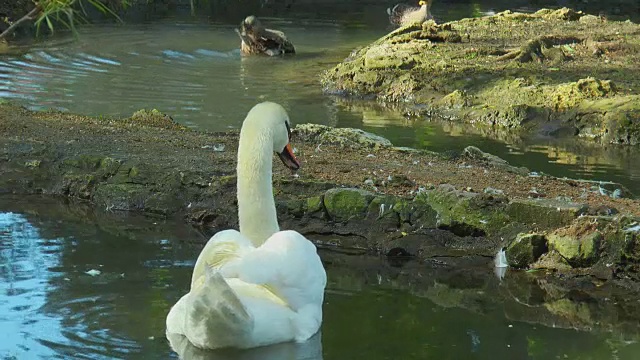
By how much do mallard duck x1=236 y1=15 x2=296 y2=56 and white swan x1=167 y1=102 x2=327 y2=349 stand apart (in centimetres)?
1772

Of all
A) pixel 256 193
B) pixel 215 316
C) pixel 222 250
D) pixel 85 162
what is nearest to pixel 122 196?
pixel 85 162

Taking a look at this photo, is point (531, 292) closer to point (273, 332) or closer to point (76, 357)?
point (273, 332)

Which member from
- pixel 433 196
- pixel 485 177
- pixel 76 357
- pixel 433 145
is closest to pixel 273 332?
pixel 76 357

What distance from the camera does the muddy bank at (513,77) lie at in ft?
51.5

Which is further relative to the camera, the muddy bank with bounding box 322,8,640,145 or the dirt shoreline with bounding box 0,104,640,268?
the muddy bank with bounding box 322,8,640,145

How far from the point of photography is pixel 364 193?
9086mm

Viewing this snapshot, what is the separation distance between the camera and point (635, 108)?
594 inches

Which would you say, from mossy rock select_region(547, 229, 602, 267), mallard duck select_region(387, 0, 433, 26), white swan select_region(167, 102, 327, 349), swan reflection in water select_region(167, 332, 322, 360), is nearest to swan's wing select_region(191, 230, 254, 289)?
white swan select_region(167, 102, 327, 349)

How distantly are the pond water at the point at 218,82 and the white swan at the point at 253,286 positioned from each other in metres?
3.63

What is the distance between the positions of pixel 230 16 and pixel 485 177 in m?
25.0

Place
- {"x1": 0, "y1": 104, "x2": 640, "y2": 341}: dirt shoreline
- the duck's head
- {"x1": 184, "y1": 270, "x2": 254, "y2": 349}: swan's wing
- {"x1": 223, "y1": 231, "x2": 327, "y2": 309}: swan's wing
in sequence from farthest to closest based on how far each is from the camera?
the duck's head
{"x1": 0, "y1": 104, "x2": 640, "y2": 341}: dirt shoreline
{"x1": 223, "y1": 231, "x2": 327, "y2": 309}: swan's wing
{"x1": 184, "y1": 270, "x2": 254, "y2": 349}: swan's wing

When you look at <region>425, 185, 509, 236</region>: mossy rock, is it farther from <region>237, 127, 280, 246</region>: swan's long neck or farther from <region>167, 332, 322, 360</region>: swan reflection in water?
<region>167, 332, 322, 360</region>: swan reflection in water

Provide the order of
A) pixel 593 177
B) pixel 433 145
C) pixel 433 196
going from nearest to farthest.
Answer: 1. pixel 433 196
2. pixel 593 177
3. pixel 433 145

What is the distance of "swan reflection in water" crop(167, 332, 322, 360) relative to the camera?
19.9 feet
